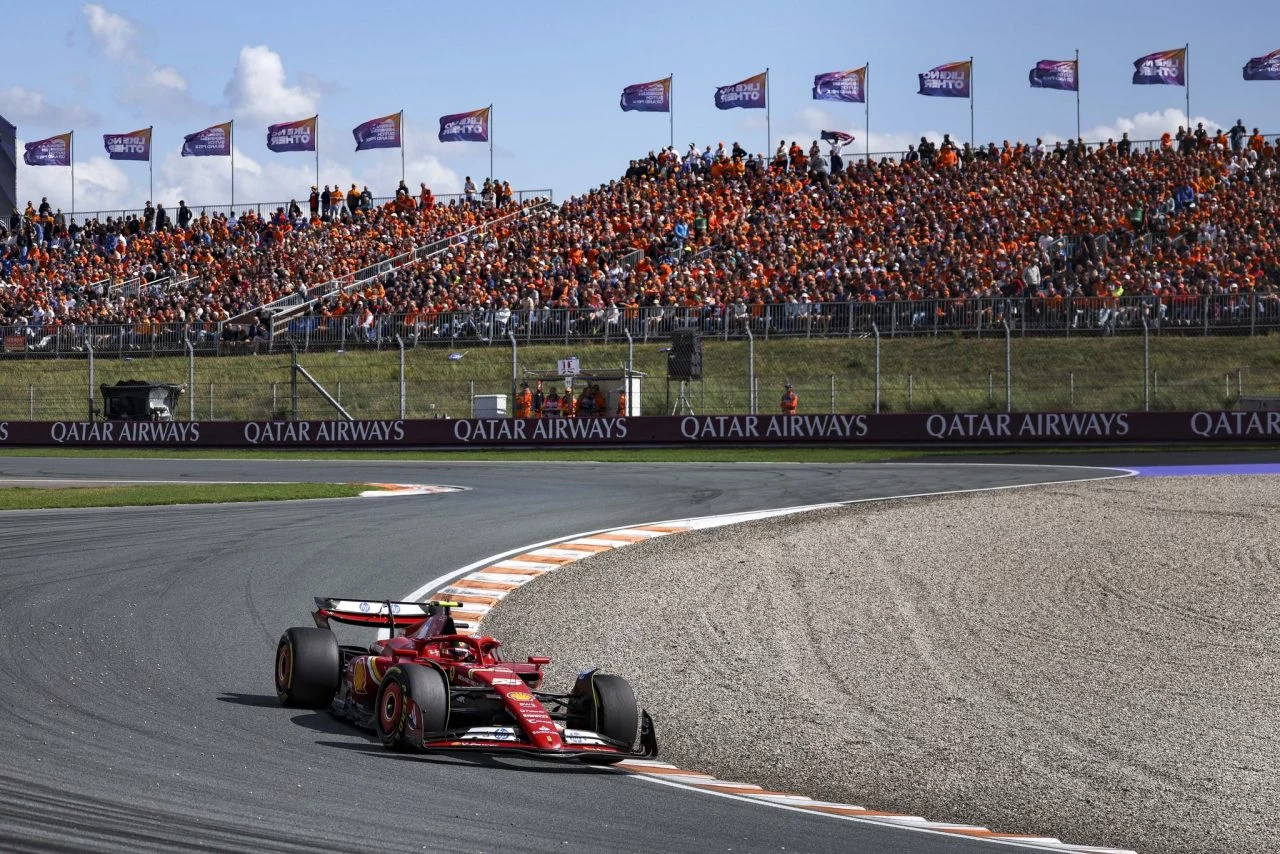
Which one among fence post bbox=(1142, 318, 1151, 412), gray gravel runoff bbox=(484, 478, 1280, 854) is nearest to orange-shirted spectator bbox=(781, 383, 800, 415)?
fence post bbox=(1142, 318, 1151, 412)

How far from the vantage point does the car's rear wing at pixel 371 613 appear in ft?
32.0

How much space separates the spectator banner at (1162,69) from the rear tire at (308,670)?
44094 mm

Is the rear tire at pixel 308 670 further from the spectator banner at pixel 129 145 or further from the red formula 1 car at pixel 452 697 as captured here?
the spectator banner at pixel 129 145

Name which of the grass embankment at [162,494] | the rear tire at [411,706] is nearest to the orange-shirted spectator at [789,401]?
the grass embankment at [162,494]

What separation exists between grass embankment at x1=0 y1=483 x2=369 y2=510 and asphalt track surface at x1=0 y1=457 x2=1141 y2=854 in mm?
1486

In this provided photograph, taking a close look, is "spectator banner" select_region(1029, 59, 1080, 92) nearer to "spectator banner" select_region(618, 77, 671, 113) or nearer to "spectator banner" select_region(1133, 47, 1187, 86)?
"spectator banner" select_region(1133, 47, 1187, 86)

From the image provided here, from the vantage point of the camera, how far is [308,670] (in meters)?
9.02

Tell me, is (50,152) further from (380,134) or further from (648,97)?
(648,97)

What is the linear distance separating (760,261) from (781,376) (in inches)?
229

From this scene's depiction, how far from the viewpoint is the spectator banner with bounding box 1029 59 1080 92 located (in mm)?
48219

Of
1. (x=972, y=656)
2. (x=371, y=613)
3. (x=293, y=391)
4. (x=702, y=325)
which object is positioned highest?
(x=702, y=325)

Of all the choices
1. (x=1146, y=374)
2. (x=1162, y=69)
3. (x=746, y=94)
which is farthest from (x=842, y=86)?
(x=1146, y=374)

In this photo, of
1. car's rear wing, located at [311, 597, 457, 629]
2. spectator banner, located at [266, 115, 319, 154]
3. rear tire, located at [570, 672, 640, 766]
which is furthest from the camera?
spectator banner, located at [266, 115, 319, 154]

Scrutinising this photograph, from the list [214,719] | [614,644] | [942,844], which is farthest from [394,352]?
[942,844]
